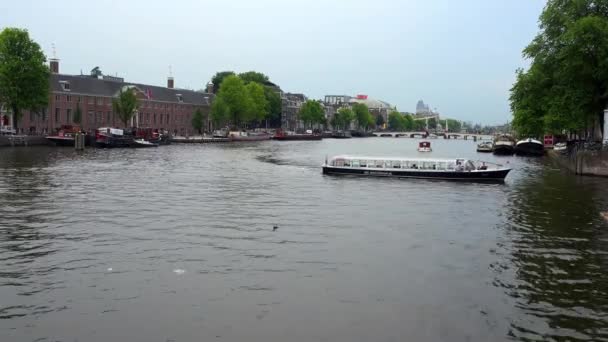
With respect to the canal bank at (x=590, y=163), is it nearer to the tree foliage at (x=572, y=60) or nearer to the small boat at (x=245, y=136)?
the tree foliage at (x=572, y=60)

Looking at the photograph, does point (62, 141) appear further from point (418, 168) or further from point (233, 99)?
point (418, 168)

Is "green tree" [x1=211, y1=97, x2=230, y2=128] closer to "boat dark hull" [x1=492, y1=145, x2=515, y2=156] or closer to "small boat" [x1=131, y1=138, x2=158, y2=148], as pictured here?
"small boat" [x1=131, y1=138, x2=158, y2=148]

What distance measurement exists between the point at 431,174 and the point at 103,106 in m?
111

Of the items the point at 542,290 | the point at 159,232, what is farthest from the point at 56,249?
the point at 542,290

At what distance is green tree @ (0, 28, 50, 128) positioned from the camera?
3967 inches

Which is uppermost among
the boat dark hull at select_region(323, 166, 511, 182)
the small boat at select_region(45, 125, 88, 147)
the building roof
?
the building roof

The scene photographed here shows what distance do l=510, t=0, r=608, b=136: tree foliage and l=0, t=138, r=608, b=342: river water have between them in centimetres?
2083

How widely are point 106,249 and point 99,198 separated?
1612cm

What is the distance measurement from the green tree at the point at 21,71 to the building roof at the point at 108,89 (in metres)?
30.3

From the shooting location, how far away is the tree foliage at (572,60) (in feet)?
190

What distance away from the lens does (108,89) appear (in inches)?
5940

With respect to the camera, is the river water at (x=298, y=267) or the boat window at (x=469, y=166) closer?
the river water at (x=298, y=267)

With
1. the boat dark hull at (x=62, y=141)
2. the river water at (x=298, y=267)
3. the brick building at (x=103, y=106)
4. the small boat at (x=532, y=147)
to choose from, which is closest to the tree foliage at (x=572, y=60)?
the river water at (x=298, y=267)

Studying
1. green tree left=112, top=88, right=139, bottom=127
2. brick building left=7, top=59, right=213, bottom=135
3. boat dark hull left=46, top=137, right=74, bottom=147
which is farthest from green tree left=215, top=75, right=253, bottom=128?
boat dark hull left=46, top=137, right=74, bottom=147
